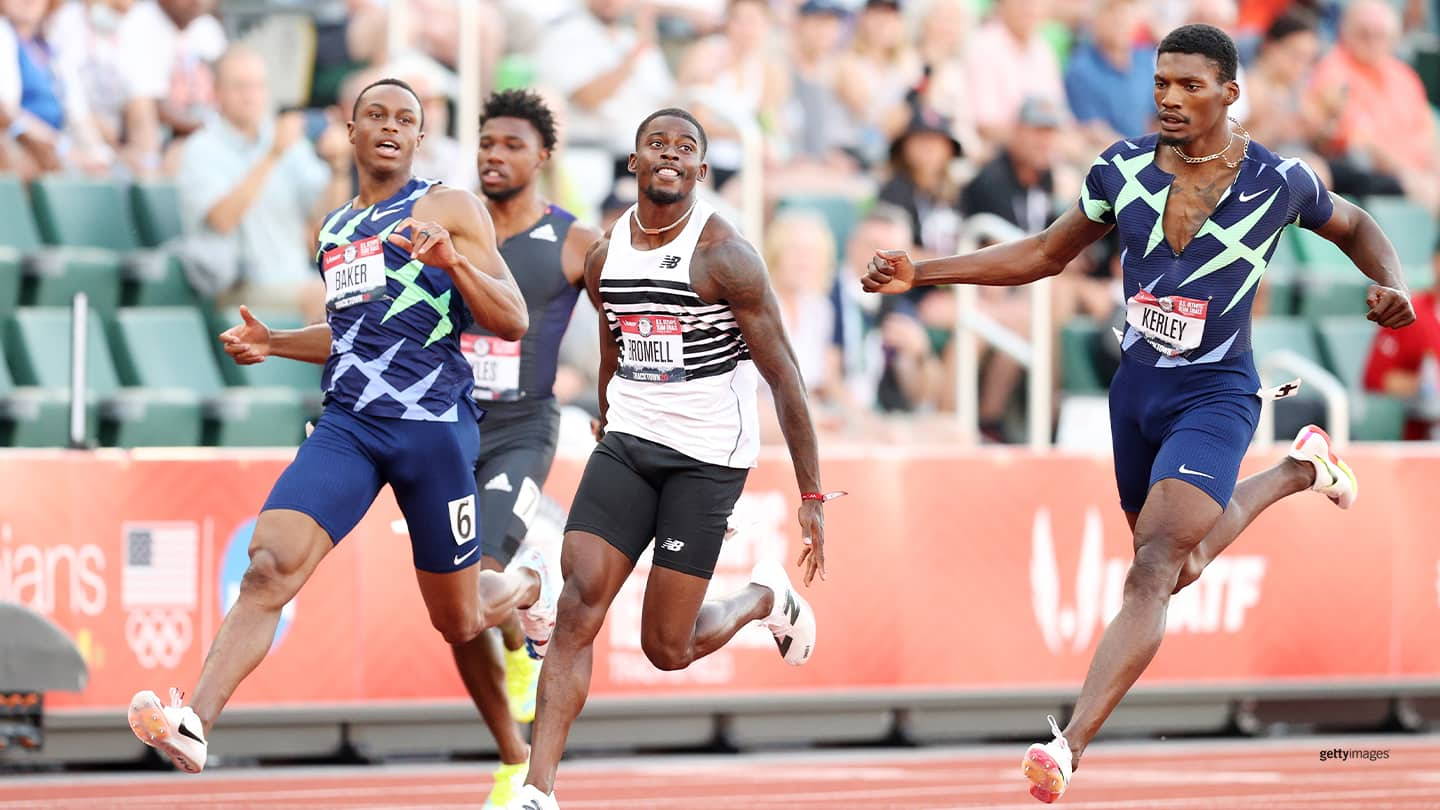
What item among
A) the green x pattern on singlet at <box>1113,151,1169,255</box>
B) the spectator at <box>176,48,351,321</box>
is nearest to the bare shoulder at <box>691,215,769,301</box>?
the green x pattern on singlet at <box>1113,151,1169,255</box>

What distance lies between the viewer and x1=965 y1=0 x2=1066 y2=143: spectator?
1697cm

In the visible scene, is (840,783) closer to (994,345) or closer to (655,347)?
(655,347)

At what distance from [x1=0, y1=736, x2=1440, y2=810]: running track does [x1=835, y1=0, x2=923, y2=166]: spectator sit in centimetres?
572

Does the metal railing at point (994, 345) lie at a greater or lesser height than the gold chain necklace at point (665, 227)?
lesser

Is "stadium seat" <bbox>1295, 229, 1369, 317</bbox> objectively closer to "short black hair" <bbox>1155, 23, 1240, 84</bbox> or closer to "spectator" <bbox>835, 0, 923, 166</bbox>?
"spectator" <bbox>835, 0, 923, 166</bbox>

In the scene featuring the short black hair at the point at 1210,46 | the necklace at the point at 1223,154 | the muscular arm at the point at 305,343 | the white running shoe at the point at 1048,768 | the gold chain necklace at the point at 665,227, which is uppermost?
the short black hair at the point at 1210,46

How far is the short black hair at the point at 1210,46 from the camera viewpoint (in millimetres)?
7957

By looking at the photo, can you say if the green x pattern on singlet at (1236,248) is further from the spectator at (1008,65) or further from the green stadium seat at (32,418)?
the spectator at (1008,65)

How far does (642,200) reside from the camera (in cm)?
834


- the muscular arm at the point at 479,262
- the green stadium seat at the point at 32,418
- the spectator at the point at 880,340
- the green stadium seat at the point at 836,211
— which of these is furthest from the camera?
Answer: the green stadium seat at the point at 836,211

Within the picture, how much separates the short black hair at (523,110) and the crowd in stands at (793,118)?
311 centimetres

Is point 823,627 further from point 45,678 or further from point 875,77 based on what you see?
point 875,77

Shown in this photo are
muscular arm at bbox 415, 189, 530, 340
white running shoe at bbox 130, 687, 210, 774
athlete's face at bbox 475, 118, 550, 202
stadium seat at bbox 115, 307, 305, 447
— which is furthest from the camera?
stadium seat at bbox 115, 307, 305, 447

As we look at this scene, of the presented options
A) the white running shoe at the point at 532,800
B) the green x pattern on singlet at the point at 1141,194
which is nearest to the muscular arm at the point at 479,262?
the white running shoe at the point at 532,800
